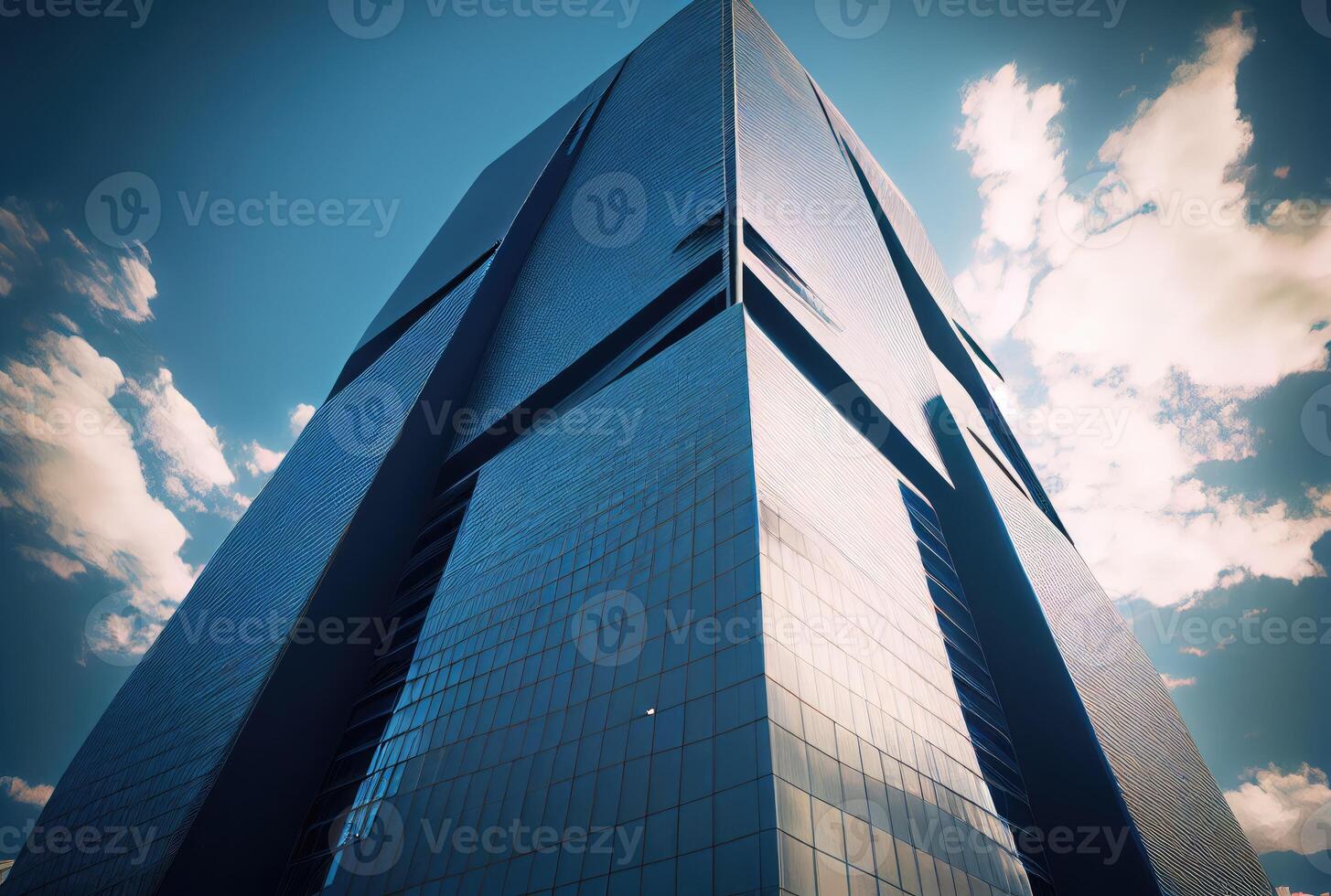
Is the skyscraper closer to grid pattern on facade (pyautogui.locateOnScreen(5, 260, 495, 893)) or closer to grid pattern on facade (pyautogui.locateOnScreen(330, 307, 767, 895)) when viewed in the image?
grid pattern on facade (pyautogui.locateOnScreen(330, 307, 767, 895))

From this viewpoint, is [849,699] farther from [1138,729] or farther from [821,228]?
[821,228]

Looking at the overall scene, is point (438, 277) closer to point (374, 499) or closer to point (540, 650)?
point (374, 499)

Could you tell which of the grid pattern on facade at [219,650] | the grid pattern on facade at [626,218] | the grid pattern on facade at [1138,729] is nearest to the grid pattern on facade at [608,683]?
the grid pattern on facade at [219,650]

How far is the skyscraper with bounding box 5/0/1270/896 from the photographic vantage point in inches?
508

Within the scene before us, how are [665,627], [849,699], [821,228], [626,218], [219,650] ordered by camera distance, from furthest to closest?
[821,228] → [626,218] → [219,650] → [665,627] → [849,699]

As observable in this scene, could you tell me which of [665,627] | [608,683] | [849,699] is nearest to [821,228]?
[665,627]

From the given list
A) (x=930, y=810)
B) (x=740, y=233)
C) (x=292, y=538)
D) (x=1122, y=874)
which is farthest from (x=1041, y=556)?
(x=292, y=538)

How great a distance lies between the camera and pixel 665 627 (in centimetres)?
1473

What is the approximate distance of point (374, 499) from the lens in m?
31.9

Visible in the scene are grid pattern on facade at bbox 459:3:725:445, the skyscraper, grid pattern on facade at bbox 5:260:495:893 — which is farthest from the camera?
grid pattern on facade at bbox 459:3:725:445

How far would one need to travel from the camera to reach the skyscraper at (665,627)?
42.3 ft

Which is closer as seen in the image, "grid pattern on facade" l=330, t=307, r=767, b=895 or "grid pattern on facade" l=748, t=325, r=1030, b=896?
"grid pattern on facade" l=748, t=325, r=1030, b=896

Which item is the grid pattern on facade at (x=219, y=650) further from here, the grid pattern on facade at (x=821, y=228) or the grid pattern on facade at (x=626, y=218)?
the grid pattern on facade at (x=821, y=228)

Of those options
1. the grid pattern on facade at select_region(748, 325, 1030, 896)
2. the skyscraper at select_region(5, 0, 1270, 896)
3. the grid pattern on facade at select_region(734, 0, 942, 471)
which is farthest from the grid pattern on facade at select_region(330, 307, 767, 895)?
the grid pattern on facade at select_region(734, 0, 942, 471)
